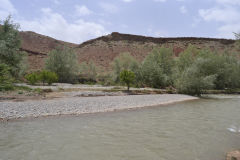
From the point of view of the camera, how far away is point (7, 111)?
38.3ft

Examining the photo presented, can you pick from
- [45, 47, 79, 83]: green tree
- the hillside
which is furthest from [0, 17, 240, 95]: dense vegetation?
the hillside

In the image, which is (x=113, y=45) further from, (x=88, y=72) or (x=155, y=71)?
(x=155, y=71)

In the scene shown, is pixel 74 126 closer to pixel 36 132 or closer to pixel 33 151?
pixel 36 132

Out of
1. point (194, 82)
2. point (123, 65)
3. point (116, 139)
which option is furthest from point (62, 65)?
point (116, 139)

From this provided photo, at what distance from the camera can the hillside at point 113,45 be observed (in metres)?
70.4

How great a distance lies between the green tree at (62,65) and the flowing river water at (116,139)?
31048 mm

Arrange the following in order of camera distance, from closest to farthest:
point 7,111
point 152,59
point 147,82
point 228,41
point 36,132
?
point 36,132, point 7,111, point 147,82, point 152,59, point 228,41

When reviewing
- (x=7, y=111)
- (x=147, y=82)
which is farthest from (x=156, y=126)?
(x=147, y=82)

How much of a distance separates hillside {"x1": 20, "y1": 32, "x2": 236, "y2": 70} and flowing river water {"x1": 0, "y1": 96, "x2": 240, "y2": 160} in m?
55.6

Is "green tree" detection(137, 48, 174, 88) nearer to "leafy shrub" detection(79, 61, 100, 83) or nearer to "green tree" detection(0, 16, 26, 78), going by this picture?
"leafy shrub" detection(79, 61, 100, 83)

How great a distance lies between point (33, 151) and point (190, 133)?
6813 millimetres

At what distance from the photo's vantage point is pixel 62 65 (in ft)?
132

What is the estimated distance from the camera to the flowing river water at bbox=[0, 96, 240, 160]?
607 centimetres

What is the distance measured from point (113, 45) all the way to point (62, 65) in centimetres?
4108
